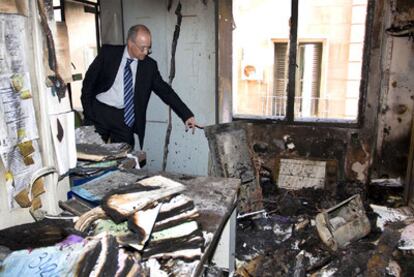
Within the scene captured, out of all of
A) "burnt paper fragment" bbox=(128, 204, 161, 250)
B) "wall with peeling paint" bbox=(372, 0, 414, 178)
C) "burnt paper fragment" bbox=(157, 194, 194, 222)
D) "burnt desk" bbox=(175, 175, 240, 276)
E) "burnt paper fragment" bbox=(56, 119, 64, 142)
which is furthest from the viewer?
"wall with peeling paint" bbox=(372, 0, 414, 178)

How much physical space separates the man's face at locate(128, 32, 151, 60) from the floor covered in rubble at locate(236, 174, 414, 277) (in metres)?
1.49

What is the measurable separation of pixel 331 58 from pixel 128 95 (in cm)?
311

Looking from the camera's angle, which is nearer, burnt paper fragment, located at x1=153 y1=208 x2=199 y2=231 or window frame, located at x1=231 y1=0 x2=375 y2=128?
burnt paper fragment, located at x1=153 y1=208 x2=199 y2=231

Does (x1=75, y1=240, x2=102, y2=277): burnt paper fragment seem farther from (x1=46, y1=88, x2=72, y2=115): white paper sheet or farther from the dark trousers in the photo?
the dark trousers

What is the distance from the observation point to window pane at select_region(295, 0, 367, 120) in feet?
14.1

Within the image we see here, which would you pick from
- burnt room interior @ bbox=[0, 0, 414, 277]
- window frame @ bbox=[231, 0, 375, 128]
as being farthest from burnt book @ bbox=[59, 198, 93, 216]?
window frame @ bbox=[231, 0, 375, 128]

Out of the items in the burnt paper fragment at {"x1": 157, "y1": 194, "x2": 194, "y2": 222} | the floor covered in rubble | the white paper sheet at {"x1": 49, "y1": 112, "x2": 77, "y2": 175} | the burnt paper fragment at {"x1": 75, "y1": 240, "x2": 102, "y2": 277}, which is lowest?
the floor covered in rubble

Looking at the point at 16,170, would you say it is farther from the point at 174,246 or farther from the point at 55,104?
the point at 174,246

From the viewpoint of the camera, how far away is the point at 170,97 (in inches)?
107

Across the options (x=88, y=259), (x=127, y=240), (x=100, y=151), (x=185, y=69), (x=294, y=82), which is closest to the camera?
(x=88, y=259)

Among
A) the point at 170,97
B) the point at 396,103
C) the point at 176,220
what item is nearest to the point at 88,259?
the point at 176,220

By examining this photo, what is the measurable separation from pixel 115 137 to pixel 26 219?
4.80 feet

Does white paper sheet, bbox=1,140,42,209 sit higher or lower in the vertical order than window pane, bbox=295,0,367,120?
lower

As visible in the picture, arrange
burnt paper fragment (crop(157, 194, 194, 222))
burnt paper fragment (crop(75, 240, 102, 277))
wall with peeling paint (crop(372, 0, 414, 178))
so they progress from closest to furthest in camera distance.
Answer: burnt paper fragment (crop(75, 240, 102, 277)), burnt paper fragment (crop(157, 194, 194, 222)), wall with peeling paint (crop(372, 0, 414, 178))
